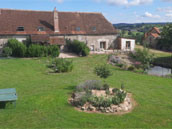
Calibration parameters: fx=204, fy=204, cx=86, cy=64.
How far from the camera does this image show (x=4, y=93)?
11.2 m

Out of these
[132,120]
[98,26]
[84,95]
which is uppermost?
[98,26]

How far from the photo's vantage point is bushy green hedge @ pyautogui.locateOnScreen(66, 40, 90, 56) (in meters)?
34.6

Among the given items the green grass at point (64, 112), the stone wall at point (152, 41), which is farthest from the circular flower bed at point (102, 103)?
the stone wall at point (152, 41)

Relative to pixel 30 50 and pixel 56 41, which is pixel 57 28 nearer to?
pixel 56 41

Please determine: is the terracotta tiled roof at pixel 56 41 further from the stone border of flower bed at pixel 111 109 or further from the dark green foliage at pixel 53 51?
the stone border of flower bed at pixel 111 109

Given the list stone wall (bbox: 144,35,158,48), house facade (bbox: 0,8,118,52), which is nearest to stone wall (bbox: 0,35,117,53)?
house facade (bbox: 0,8,118,52)

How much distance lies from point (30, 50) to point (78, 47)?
27.5ft

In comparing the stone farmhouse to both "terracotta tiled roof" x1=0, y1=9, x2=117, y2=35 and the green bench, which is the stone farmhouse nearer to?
"terracotta tiled roof" x1=0, y1=9, x2=117, y2=35

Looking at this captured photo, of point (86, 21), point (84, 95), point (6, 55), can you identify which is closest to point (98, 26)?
point (86, 21)

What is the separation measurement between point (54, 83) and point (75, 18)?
2653 cm

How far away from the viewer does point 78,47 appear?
35188 mm

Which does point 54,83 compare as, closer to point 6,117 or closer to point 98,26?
point 6,117

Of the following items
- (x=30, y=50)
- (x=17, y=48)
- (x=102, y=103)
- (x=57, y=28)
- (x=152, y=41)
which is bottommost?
(x=102, y=103)

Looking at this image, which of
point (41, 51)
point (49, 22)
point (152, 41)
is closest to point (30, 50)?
point (41, 51)
